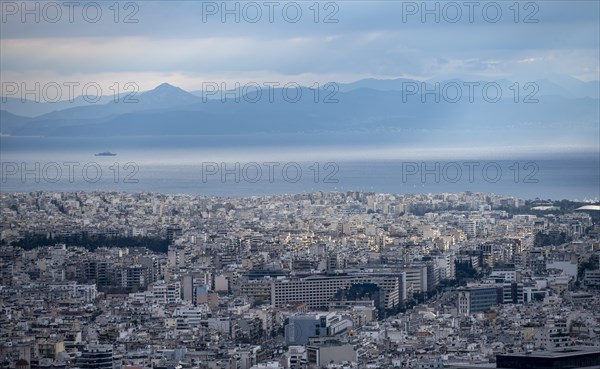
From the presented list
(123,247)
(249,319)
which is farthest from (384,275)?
(123,247)

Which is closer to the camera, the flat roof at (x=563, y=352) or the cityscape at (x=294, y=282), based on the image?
the flat roof at (x=563, y=352)

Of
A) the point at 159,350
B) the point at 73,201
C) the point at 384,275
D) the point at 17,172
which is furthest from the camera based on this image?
the point at 17,172

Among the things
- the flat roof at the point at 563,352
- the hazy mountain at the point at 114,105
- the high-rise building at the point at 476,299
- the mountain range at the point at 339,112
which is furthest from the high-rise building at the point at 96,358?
the mountain range at the point at 339,112

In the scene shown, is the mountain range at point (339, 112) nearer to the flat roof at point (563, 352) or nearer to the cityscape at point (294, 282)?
the cityscape at point (294, 282)

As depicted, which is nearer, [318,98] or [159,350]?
[159,350]

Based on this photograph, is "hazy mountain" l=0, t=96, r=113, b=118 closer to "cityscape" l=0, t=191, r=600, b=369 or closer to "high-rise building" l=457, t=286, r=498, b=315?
"cityscape" l=0, t=191, r=600, b=369

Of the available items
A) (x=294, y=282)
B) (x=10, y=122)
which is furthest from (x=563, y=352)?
(x=10, y=122)

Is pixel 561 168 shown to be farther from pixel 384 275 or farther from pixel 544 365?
pixel 544 365

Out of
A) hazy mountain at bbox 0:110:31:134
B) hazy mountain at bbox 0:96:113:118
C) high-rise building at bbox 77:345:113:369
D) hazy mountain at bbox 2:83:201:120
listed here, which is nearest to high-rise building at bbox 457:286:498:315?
high-rise building at bbox 77:345:113:369
